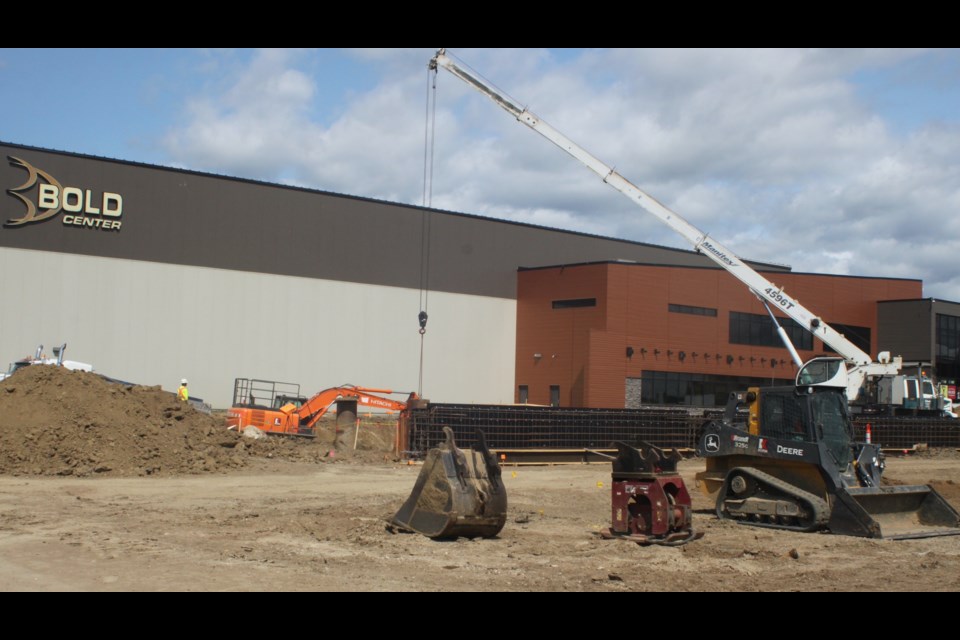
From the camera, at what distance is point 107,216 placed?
42312 mm

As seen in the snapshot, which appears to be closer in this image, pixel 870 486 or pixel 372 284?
pixel 870 486

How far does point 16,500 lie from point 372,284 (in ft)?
111

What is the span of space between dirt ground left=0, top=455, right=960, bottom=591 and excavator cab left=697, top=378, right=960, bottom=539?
0.45 metres

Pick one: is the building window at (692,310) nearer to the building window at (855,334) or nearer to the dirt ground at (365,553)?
the building window at (855,334)

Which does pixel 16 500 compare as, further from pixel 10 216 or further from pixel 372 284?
pixel 372 284

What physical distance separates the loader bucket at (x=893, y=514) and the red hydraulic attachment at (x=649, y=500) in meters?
2.41

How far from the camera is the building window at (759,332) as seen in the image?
53062 millimetres

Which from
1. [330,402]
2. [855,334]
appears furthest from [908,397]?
[330,402]

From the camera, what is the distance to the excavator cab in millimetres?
14156

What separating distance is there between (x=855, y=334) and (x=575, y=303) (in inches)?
719

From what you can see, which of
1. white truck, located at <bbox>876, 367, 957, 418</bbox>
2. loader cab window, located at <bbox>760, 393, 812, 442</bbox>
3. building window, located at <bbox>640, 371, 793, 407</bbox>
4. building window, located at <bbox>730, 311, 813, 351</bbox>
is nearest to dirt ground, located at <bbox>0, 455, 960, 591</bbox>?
loader cab window, located at <bbox>760, 393, 812, 442</bbox>

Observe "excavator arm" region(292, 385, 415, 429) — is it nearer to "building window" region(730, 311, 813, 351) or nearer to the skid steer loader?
the skid steer loader

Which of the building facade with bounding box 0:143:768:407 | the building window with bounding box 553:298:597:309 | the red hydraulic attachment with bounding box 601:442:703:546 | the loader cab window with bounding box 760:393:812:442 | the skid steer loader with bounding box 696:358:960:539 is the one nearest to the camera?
the red hydraulic attachment with bounding box 601:442:703:546
